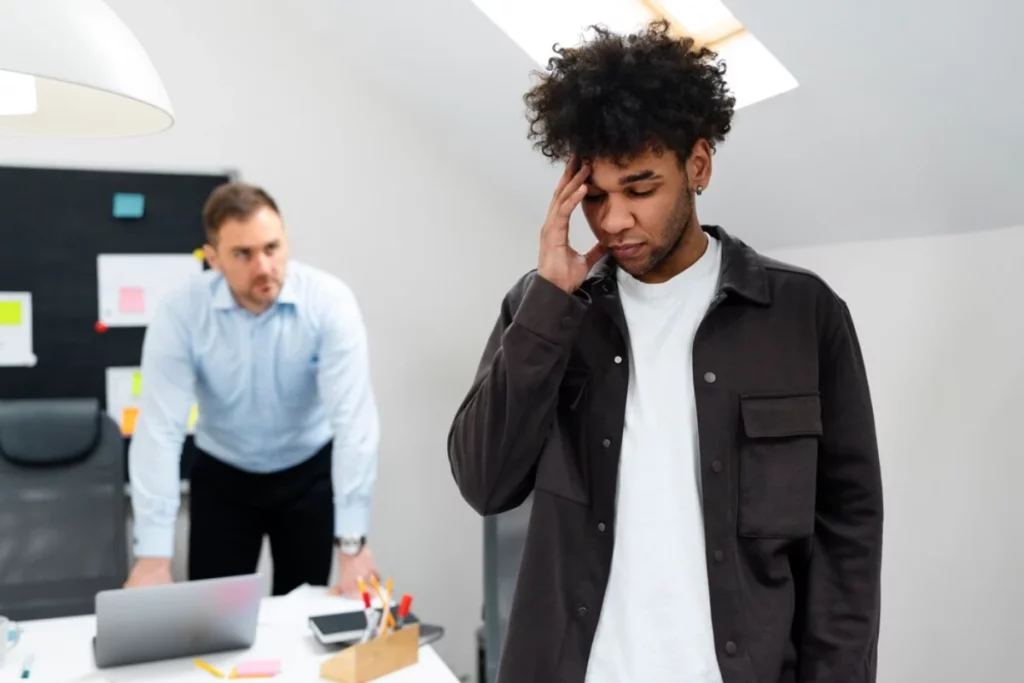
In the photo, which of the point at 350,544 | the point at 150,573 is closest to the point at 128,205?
the point at 150,573

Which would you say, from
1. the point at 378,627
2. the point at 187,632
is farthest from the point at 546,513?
the point at 187,632

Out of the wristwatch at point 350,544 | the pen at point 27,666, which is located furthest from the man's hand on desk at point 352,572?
the pen at point 27,666

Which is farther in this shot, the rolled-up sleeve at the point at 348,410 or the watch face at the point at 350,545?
the rolled-up sleeve at the point at 348,410

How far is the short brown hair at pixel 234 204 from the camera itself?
7.39ft

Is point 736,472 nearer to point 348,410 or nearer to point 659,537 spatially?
point 659,537

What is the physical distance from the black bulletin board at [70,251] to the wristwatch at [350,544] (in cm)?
126

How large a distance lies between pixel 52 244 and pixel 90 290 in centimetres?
18

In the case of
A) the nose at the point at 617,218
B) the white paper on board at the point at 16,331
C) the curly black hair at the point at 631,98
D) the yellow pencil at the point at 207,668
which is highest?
the curly black hair at the point at 631,98

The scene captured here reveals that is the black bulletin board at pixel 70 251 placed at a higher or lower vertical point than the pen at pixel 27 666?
higher

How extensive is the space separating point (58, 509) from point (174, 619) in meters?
1.04

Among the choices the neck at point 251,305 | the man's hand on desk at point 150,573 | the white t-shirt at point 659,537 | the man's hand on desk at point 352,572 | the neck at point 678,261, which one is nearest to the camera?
the white t-shirt at point 659,537

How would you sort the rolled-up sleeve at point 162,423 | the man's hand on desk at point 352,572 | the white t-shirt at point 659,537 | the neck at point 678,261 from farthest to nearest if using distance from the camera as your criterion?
the rolled-up sleeve at point 162,423, the man's hand on desk at point 352,572, the neck at point 678,261, the white t-shirt at point 659,537

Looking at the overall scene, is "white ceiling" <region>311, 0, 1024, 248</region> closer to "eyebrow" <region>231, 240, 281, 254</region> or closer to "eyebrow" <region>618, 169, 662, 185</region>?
"eyebrow" <region>618, 169, 662, 185</region>

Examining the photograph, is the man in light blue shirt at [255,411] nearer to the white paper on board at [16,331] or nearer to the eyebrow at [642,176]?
the white paper on board at [16,331]
